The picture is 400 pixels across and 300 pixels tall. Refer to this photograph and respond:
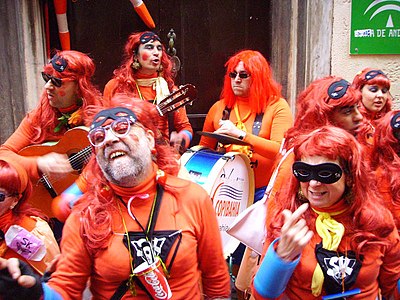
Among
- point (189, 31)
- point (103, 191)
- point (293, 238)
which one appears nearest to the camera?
point (293, 238)

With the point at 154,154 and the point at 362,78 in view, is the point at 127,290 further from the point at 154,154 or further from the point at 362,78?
the point at 362,78

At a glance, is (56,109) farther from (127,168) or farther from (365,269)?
(365,269)

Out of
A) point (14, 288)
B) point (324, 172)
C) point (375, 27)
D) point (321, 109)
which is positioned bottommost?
point (14, 288)

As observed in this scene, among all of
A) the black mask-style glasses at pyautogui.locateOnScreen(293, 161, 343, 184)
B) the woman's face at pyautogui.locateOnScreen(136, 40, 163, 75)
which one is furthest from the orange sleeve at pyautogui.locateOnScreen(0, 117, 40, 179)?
the black mask-style glasses at pyautogui.locateOnScreen(293, 161, 343, 184)

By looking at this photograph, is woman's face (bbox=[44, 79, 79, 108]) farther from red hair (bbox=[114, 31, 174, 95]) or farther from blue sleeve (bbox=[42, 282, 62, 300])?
blue sleeve (bbox=[42, 282, 62, 300])

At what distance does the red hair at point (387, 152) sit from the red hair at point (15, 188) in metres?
2.00

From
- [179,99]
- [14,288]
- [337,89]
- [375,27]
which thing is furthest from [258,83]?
[14,288]

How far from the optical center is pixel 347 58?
4512mm

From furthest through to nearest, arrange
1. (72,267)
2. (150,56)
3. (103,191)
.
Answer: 1. (150,56)
2. (103,191)
3. (72,267)

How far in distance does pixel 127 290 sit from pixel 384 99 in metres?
2.69

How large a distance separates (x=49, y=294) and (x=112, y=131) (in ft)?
2.39

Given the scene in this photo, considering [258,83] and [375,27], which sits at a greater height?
[375,27]

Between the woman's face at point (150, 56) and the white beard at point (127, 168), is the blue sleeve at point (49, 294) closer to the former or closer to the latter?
the white beard at point (127, 168)

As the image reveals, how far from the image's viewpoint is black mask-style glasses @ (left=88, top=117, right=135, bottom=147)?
2.01 metres
